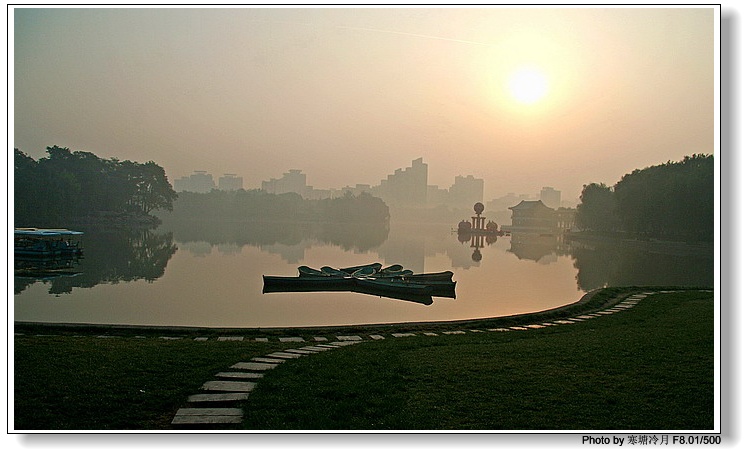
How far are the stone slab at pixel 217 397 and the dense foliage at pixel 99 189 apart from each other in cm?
1548

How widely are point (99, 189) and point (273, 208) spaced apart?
20791 millimetres

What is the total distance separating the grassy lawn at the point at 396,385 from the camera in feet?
11.5

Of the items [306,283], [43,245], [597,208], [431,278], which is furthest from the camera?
[597,208]

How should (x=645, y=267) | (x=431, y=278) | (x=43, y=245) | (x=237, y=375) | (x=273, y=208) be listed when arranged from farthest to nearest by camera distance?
(x=273, y=208), (x=645, y=267), (x=43, y=245), (x=431, y=278), (x=237, y=375)

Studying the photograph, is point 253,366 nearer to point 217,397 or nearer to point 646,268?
point 217,397

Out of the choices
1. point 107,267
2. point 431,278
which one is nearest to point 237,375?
point 431,278

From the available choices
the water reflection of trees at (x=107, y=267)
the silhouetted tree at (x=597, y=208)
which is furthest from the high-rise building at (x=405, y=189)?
the silhouetted tree at (x=597, y=208)

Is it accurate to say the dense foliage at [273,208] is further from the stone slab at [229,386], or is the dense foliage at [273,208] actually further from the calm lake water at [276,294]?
the stone slab at [229,386]

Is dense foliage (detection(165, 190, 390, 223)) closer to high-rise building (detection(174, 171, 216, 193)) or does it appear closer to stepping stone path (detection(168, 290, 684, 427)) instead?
high-rise building (detection(174, 171, 216, 193))

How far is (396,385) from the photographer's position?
13.1ft

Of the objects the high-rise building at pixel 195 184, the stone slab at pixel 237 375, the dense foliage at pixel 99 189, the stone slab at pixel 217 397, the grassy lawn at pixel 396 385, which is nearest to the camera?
the grassy lawn at pixel 396 385

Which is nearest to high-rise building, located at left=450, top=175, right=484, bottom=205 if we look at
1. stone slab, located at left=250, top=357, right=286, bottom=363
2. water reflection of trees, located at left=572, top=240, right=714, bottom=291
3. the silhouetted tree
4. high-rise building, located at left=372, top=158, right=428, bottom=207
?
high-rise building, located at left=372, top=158, right=428, bottom=207

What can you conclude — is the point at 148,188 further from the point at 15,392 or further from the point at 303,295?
the point at 15,392
